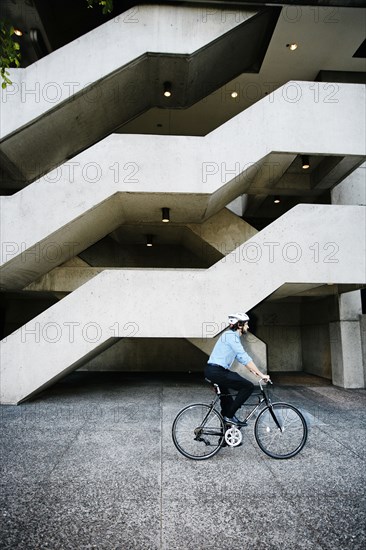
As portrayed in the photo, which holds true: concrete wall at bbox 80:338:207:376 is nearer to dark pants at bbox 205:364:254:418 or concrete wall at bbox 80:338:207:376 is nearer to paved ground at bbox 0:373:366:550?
paved ground at bbox 0:373:366:550

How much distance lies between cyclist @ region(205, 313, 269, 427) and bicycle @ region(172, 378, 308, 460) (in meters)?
0.12

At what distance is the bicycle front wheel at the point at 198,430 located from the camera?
14.9 ft

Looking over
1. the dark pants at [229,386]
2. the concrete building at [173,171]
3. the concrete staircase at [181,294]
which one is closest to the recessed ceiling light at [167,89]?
the concrete building at [173,171]

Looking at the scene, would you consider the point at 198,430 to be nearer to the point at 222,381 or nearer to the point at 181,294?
the point at 222,381

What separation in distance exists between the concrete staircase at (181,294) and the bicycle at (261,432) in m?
3.24

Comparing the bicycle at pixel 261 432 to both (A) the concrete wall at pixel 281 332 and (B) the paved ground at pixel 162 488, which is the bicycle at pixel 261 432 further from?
(A) the concrete wall at pixel 281 332

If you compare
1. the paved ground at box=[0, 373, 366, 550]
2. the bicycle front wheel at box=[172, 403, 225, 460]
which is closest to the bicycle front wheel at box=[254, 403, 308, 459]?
the paved ground at box=[0, 373, 366, 550]

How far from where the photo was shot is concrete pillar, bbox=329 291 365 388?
32.0ft

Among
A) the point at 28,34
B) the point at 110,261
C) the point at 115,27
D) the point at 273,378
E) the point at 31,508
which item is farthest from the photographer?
the point at 110,261

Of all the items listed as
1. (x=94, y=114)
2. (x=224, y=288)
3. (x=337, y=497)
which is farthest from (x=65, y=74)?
(x=337, y=497)

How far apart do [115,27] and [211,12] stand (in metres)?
2.52

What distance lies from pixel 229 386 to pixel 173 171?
5.19m

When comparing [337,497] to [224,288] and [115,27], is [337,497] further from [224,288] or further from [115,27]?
[115,27]

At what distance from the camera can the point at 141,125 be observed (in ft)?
42.0
